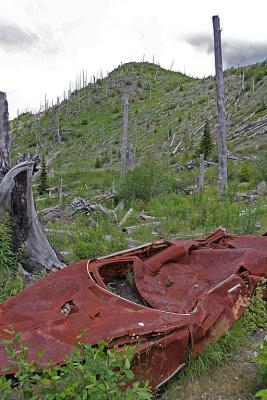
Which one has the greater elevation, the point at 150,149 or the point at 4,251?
the point at 150,149

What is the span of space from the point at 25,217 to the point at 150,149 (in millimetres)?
27271

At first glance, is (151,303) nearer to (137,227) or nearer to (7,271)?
(7,271)

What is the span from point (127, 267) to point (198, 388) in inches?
62.6

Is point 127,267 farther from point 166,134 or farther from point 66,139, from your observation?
point 66,139

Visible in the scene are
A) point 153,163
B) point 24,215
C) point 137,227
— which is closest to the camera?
point 24,215

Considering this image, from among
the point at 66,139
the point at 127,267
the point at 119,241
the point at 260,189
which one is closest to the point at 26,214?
the point at 119,241

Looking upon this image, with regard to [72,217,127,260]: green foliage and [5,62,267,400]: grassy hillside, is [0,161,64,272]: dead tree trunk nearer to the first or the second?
[72,217,127,260]: green foliage

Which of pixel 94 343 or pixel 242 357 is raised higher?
pixel 94 343

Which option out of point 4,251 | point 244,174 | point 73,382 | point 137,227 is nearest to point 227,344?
point 73,382

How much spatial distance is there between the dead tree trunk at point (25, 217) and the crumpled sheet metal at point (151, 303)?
1773 mm

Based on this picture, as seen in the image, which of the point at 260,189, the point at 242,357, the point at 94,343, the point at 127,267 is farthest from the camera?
the point at 260,189

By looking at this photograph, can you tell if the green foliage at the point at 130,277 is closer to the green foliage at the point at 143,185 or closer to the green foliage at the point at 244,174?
the green foliage at the point at 143,185

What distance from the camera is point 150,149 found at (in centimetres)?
3238

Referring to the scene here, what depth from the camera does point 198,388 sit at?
308 centimetres
